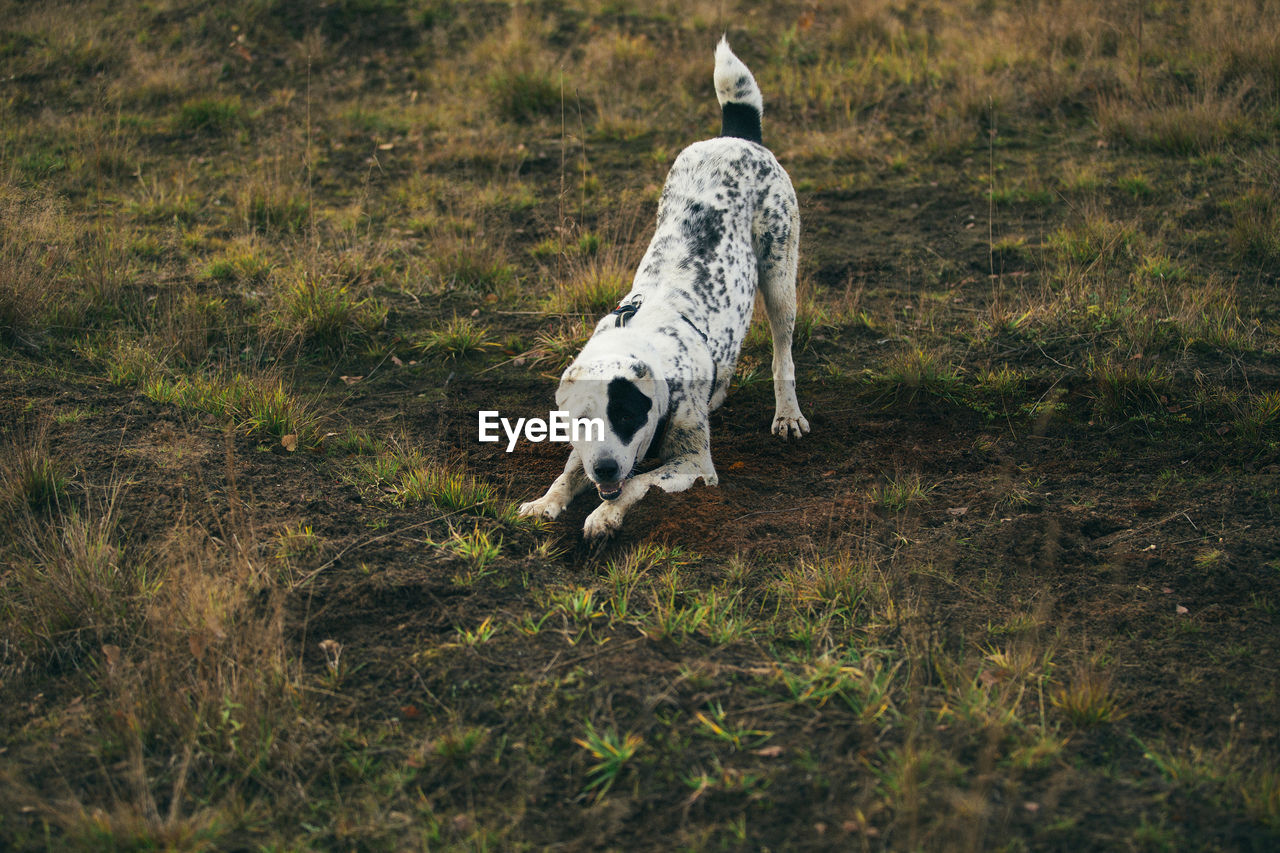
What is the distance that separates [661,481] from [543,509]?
562 millimetres

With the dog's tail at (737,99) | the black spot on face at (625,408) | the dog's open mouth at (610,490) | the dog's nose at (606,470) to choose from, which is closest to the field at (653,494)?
the dog's open mouth at (610,490)

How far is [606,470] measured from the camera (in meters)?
3.97

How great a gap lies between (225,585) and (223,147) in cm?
702

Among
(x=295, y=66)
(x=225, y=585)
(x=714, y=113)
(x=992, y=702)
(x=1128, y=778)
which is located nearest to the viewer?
(x=1128, y=778)

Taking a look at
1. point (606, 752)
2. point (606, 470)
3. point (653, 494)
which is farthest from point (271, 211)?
point (606, 752)

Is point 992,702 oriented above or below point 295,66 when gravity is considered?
below

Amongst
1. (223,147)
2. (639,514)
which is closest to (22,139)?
(223,147)

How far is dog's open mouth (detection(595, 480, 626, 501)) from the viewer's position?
4.28 meters

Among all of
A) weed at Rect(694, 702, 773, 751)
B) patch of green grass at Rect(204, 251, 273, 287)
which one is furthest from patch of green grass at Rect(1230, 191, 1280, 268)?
patch of green grass at Rect(204, 251, 273, 287)

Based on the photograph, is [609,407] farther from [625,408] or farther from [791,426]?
[791,426]

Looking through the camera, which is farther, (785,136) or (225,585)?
(785,136)

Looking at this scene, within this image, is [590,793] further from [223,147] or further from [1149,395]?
[223,147]

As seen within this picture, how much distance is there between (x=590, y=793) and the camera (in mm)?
2881

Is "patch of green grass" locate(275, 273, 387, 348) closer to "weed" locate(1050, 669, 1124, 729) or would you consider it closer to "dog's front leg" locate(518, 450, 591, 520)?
"dog's front leg" locate(518, 450, 591, 520)
